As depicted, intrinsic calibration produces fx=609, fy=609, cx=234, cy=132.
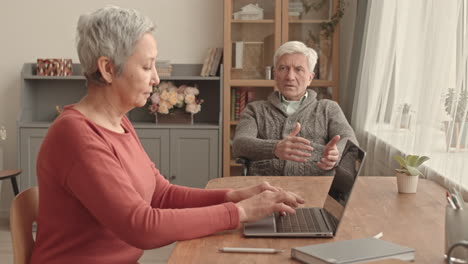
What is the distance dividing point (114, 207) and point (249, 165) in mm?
1736

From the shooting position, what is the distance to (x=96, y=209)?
1.57 meters

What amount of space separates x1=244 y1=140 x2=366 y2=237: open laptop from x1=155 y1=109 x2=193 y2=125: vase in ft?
9.39

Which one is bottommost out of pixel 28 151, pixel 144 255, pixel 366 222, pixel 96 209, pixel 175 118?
pixel 144 255

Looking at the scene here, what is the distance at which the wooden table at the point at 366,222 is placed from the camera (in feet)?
5.14

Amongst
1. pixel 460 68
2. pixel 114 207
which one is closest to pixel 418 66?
pixel 460 68

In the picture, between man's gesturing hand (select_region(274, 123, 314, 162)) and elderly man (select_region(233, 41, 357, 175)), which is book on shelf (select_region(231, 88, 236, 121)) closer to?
elderly man (select_region(233, 41, 357, 175))

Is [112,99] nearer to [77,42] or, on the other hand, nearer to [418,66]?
[77,42]

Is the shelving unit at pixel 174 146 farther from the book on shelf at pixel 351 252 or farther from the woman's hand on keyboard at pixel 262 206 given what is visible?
the book on shelf at pixel 351 252

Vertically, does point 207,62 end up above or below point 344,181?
above

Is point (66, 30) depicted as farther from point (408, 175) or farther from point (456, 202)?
point (456, 202)

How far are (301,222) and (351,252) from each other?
34cm

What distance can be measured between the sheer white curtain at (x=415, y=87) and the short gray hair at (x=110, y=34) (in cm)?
139

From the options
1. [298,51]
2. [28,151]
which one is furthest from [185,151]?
[298,51]

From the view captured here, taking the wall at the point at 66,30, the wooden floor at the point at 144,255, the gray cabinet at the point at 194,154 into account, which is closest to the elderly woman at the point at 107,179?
the wooden floor at the point at 144,255
